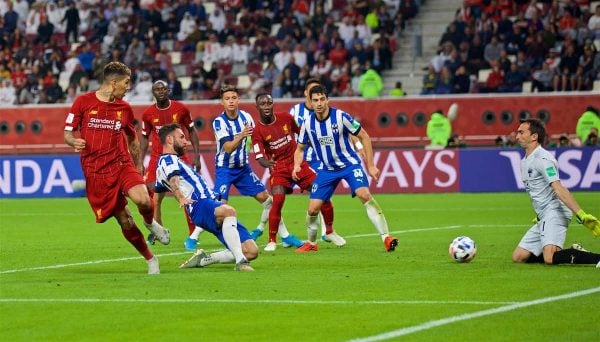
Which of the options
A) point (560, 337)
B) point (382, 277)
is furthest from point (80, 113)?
point (560, 337)

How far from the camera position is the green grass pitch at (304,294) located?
9.38 m

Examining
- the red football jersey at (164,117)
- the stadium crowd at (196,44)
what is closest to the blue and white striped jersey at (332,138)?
the red football jersey at (164,117)

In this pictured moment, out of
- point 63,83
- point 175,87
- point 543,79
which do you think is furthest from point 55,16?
point 543,79

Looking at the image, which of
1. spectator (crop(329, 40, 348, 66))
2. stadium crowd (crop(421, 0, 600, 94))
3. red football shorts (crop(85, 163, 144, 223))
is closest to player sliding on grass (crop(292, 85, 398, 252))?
red football shorts (crop(85, 163, 144, 223))

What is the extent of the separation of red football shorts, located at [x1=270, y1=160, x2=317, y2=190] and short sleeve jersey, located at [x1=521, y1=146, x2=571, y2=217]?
4.38 m

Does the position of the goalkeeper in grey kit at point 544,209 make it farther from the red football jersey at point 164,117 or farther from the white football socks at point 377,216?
the red football jersey at point 164,117

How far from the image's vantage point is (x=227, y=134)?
59.9ft

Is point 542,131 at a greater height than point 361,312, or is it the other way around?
point 542,131

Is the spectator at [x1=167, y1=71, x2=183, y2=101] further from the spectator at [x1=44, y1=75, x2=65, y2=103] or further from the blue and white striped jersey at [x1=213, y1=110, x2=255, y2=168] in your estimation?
the blue and white striped jersey at [x1=213, y1=110, x2=255, y2=168]

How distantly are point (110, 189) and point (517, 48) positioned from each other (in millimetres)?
23747

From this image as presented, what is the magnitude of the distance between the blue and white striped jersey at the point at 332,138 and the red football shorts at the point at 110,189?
3.91 metres

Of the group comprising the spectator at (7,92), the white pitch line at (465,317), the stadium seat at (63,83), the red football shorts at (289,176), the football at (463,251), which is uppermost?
the white pitch line at (465,317)

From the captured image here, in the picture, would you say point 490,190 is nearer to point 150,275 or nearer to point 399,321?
point 150,275

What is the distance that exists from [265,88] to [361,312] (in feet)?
92.0
